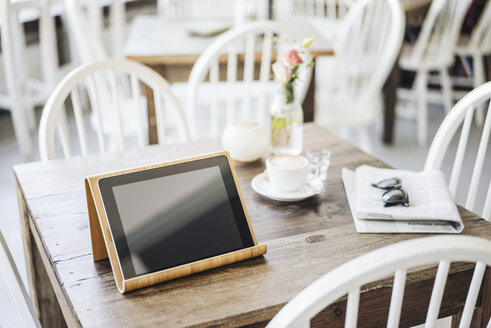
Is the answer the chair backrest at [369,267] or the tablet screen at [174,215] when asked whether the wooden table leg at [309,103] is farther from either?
the chair backrest at [369,267]

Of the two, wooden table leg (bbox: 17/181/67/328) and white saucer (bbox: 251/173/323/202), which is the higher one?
white saucer (bbox: 251/173/323/202)

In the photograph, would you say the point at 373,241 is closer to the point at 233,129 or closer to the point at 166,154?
the point at 233,129

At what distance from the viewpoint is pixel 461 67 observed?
399 cm

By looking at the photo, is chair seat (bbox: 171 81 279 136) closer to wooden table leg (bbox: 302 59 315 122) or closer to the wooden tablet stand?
wooden table leg (bbox: 302 59 315 122)

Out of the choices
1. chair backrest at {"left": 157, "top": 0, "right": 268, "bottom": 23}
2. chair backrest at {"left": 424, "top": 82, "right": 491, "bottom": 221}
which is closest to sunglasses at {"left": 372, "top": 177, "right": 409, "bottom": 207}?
chair backrest at {"left": 424, "top": 82, "right": 491, "bottom": 221}

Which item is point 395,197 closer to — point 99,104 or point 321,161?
point 321,161

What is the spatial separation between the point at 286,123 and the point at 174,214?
501 millimetres

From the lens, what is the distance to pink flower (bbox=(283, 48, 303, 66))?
1.23 meters

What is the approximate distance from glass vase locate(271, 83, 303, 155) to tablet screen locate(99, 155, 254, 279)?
380 mm

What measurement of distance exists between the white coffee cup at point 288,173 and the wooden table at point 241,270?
0.14 ft

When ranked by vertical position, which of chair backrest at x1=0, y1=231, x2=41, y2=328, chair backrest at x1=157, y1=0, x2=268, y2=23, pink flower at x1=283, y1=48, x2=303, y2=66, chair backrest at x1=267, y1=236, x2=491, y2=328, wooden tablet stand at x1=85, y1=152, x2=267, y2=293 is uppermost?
pink flower at x1=283, y1=48, x2=303, y2=66

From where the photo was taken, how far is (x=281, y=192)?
1184 mm

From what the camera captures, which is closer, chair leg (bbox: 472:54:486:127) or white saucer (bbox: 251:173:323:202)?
white saucer (bbox: 251:173:323:202)

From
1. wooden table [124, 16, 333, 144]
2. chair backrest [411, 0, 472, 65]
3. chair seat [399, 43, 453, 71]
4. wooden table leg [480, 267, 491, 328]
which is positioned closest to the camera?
wooden table leg [480, 267, 491, 328]
